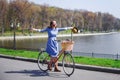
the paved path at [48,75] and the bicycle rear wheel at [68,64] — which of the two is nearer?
the paved path at [48,75]

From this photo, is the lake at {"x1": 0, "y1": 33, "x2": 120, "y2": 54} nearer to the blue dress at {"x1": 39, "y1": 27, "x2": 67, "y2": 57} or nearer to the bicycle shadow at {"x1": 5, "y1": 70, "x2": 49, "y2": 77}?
the bicycle shadow at {"x1": 5, "y1": 70, "x2": 49, "y2": 77}

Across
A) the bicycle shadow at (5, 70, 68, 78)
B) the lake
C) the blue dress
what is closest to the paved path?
the bicycle shadow at (5, 70, 68, 78)

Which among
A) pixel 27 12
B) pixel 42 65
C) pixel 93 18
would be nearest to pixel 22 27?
pixel 27 12

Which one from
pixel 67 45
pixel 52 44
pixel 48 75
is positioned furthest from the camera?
pixel 52 44

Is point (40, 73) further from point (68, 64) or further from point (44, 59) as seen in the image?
point (68, 64)

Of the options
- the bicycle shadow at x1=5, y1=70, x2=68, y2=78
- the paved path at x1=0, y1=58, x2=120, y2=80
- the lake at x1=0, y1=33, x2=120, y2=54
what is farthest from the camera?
the lake at x1=0, y1=33, x2=120, y2=54

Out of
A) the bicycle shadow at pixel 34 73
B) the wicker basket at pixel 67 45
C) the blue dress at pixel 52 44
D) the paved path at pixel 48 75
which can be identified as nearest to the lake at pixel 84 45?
the bicycle shadow at pixel 34 73

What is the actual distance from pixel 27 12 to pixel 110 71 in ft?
328

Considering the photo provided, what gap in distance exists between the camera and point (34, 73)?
10305mm

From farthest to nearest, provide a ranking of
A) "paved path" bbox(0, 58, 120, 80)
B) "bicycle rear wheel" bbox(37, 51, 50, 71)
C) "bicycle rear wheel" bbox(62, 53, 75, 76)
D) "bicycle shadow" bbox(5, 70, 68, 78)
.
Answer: "bicycle rear wheel" bbox(37, 51, 50, 71)
"bicycle shadow" bbox(5, 70, 68, 78)
"bicycle rear wheel" bbox(62, 53, 75, 76)
"paved path" bbox(0, 58, 120, 80)

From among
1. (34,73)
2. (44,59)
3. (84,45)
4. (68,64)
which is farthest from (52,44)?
(84,45)

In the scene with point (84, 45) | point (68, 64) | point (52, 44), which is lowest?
point (84, 45)

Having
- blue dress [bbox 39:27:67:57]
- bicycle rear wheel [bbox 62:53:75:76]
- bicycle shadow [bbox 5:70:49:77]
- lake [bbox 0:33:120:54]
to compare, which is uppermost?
blue dress [bbox 39:27:67:57]

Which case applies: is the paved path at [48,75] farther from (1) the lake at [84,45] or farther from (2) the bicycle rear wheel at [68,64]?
(1) the lake at [84,45]
